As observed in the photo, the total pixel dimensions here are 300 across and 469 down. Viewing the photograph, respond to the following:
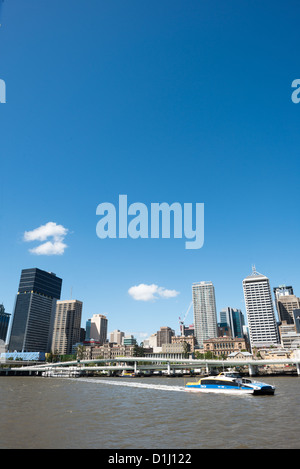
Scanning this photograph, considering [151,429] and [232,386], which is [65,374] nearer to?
[232,386]

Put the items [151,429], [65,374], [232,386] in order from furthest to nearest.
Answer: [65,374] → [232,386] → [151,429]

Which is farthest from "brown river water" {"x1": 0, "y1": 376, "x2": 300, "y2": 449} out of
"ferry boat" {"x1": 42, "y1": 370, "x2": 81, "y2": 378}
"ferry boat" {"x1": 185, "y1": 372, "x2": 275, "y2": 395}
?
"ferry boat" {"x1": 42, "y1": 370, "x2": 81, "y2": 378}

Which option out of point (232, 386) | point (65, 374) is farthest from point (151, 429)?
point (65, 374)

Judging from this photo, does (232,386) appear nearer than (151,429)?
No

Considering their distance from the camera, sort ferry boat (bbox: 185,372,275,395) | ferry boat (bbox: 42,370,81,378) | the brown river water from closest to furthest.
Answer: the brown river water, ferry boat (bbox: 185,372,275,395), ferry boat (bbox: 42,370,81,378)

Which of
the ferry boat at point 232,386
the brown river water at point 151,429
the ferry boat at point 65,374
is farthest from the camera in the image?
the ferry boat at point 65,374

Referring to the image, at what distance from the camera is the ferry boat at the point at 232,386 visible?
57219 millimetres

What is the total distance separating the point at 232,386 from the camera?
61.3 meters

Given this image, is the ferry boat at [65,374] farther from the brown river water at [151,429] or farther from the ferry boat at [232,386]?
the brown river water at [151,429]

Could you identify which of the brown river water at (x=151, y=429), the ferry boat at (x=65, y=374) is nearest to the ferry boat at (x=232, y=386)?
the brown river water at (x=151, y=429)

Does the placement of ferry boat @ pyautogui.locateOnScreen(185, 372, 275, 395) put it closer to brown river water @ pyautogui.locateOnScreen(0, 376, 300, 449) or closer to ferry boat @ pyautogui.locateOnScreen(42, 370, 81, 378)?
A: brown river water @ pyautogui.locateOnScreen(0, 376, 300, 449)

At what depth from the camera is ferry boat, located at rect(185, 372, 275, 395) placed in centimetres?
5722

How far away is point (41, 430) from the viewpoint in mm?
25641
